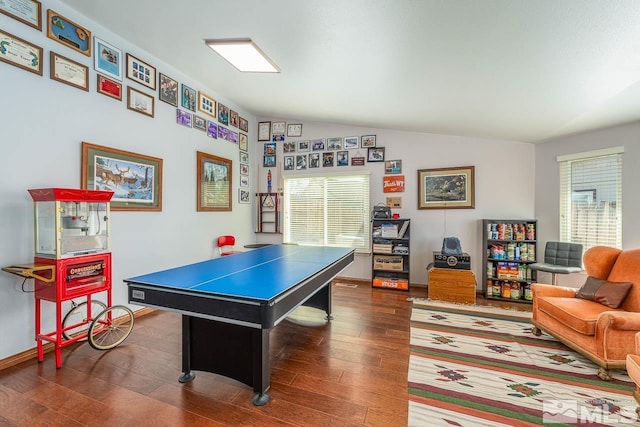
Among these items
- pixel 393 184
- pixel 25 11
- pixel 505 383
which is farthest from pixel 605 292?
pixel 25 11

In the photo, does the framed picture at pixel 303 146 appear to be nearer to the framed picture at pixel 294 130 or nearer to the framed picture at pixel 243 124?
the framed picture at pixel 294 130

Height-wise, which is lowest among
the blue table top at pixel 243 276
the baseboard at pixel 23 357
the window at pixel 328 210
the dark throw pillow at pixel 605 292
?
the baseboard at pixel 23 357

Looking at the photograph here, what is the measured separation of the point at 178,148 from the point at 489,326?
4667 millimetres

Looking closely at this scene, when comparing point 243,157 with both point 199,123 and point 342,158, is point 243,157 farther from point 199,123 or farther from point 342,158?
point 342,158

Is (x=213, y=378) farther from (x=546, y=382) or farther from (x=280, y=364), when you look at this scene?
(x=546, y=382)

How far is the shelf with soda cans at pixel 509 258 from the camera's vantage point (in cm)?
412

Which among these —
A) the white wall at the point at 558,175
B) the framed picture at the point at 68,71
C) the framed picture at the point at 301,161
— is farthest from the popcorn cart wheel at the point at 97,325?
the white wall at the point at 558,175

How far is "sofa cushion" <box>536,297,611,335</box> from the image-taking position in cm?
224

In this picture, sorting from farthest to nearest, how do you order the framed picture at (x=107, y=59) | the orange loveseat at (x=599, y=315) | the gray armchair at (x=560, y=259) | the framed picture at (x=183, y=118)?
the framed picture at (x=183, y=118) < the gray armchair at (x=560, y=259) < the framed picture at (x=107, y=59) < the orange loveseat at (x=599, y=315)

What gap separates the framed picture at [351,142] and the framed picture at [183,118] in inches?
108

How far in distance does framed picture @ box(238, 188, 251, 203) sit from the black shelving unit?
8.52 feet

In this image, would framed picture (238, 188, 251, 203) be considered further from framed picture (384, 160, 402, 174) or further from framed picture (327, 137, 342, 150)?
framed picture (384, 160, 402, 174)

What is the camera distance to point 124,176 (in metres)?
3.19

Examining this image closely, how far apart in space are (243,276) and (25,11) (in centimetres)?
298
